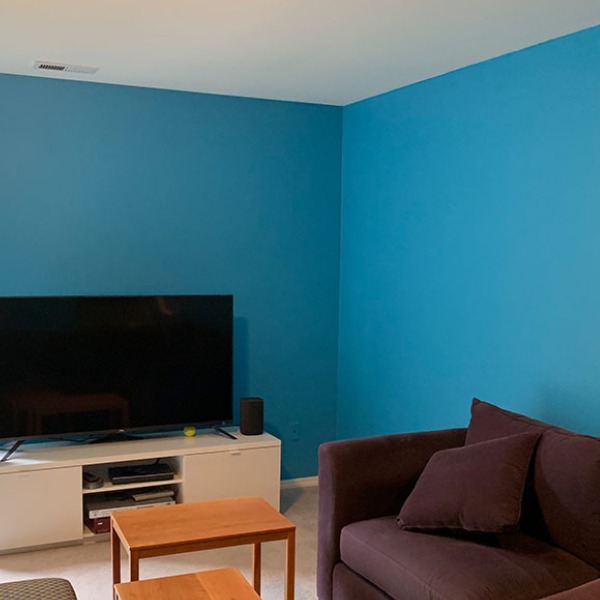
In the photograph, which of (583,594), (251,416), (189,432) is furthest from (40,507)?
(583,594)

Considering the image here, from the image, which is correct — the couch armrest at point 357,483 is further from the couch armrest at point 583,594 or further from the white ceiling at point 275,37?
the white ceiling at point 275,37

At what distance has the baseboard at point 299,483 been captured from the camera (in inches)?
208

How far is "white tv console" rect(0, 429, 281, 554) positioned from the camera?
13.5 ft

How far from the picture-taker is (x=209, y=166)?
493 cm

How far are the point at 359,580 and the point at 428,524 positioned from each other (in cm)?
36

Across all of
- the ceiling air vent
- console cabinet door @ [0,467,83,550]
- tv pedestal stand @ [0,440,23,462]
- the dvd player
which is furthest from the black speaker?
the ceiling air vent

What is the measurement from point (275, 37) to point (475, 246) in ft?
4.58

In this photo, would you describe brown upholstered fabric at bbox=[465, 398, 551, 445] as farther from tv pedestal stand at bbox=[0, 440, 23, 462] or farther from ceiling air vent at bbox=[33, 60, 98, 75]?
ceiling air vent at bbox=[33, 60, 98, 75]

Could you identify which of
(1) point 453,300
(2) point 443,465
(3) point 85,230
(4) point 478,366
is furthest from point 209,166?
(2) point 443,465

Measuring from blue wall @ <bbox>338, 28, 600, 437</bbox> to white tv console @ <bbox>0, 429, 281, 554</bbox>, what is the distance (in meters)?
0.82

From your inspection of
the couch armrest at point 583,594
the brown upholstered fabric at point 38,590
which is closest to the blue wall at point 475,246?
the couch armrest at point 583,594

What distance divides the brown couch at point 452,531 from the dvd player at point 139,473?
4.35ft

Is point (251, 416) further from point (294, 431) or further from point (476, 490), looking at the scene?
point (476, 490)

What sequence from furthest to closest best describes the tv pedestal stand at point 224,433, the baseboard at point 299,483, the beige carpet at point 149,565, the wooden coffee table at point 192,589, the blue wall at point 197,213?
the baseboard at point 299,483
the tv pedestal stand at point 224,433
the blue wall at point 197,213
the beige carpet at point 149,565
the wooden coffee table at point 192,589
